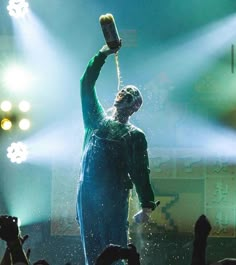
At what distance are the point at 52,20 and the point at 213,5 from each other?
2.93 m

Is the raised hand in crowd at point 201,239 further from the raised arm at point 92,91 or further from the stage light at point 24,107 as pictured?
the stage light at point 24,107

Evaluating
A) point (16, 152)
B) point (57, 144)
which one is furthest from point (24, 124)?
point (57, 144)

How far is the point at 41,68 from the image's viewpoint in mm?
10672

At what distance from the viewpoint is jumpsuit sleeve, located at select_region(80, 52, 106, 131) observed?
4863mm

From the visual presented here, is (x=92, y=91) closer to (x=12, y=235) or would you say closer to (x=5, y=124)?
(x=12, y=235)

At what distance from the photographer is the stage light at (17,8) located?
945cm

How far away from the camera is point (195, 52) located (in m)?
10.9

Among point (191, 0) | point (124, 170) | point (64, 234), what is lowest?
point (64, 234)

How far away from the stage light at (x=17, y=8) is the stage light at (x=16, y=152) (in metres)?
2.11

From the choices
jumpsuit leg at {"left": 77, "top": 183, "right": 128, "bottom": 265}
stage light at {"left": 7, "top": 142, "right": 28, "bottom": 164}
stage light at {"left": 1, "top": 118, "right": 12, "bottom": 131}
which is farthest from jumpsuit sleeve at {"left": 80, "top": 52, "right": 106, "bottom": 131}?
stage light at {"left": 7, "top": 142, "right": 28, "bottom": 164}

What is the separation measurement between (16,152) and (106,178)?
5.11 meters

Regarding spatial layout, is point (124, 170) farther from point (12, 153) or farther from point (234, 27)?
point (234, 27)

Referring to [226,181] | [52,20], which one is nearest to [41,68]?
[52,20]

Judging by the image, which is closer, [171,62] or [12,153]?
[12,153]
